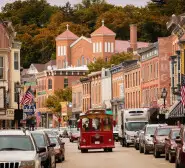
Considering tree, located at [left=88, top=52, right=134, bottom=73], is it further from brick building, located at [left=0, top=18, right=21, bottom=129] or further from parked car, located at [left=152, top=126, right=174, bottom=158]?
parked car, located at [left=152, top=126, right=174, bottom=158]

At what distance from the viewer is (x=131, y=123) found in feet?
215

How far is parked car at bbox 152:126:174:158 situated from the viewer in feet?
152

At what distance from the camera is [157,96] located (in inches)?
4075

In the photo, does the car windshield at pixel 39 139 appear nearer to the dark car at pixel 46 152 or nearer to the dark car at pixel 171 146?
the dark car at pixel 46 152

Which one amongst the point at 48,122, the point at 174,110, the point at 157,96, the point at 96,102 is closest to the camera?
the point at 174,110

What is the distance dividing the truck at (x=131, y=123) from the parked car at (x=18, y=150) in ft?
125

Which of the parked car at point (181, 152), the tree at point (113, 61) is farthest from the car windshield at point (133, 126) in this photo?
the tree at point (113, 61)

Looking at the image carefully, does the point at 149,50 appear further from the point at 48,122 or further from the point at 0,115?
the point at 48,122

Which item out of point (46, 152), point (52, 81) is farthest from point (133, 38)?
point (46, 152)

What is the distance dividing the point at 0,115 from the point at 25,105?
711 centimetres

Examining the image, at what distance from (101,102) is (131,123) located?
2889 inches

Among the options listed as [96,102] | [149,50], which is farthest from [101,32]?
[149,50]

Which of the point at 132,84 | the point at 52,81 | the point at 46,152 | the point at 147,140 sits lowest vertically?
the point at 147,140

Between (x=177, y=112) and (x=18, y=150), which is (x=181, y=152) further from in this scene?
(x=177, y=112)
